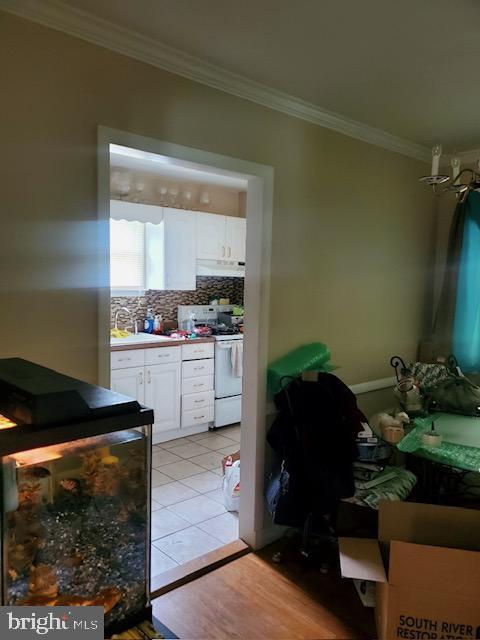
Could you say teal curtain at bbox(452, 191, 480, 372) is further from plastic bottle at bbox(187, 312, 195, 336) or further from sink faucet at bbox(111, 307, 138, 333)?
sink faucet at bbox(111, 307, 138, 333)

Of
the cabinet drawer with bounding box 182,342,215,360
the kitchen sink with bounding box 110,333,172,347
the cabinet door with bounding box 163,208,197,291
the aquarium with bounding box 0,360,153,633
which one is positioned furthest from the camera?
the cabinet door with bounding box 163,208,197,291

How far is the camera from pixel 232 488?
3.11 m

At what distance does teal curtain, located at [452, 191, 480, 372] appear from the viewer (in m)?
3.46

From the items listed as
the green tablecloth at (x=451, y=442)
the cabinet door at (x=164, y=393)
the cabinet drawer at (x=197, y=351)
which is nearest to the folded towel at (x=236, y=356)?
the cabinet drawer at (x=197, y=351)

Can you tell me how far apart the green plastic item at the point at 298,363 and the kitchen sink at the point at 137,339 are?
5.57 ft

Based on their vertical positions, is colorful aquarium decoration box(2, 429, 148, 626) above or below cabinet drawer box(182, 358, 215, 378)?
above

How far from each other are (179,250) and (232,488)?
2475mm

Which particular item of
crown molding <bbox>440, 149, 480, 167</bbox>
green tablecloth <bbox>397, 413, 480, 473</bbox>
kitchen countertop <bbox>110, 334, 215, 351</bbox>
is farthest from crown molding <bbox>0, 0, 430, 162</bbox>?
kitchen countertop <bbox>110, 334, 215, 351</bbox>

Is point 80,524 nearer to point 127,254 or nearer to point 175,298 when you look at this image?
point 127,254

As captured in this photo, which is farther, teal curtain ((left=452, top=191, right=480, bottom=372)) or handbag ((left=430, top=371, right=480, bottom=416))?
teal curtain ((left=452, top=191, right=480, bottom=372))

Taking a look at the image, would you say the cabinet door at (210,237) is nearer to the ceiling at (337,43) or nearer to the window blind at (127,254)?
the window blind at (127,254)

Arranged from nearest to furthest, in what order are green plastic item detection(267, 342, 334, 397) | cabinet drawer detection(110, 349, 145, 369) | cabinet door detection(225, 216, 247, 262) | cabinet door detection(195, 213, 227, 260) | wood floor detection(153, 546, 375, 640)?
wood floor detection(153, 546, 375, 640) < green plastic item detection(267, 342, 334, 397) < cabinet drawer detection(110, 349, 145, 369) < cabinet door detection(195, 213, 227, 260) < cabinet door detection(225, 216, 247, 262)

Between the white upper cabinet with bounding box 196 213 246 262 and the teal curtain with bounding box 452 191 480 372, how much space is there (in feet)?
7.86

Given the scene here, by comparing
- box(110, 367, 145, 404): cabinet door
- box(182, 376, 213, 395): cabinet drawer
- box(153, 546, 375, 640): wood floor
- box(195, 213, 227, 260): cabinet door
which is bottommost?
box(153, 546, 375, 640): wood floor
